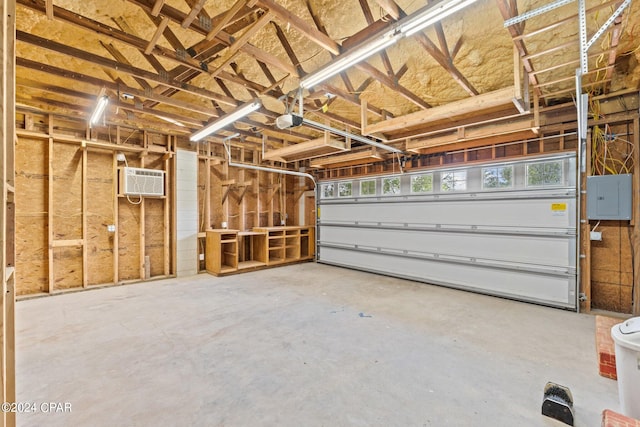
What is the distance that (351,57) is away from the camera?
7.95 feet

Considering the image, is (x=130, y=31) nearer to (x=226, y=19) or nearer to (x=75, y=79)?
(x=75, y=79)

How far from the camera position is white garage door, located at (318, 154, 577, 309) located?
162 inches

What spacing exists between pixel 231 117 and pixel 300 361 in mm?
3182

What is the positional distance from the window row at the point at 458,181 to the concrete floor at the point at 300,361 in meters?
1.93

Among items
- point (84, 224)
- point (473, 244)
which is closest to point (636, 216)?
point (473, 244)

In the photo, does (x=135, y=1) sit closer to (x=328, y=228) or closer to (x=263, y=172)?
(x=263, y=172)

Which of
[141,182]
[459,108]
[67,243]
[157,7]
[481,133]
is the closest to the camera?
[157,7]

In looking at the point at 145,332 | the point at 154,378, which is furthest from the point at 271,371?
the point at 145,332

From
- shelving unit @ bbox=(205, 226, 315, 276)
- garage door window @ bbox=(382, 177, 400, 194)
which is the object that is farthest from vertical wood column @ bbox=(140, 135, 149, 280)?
garage door window @ bbox=(382, 177, 400, 194)

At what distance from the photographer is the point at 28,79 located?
3287mm

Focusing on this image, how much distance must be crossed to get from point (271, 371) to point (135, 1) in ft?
10.0

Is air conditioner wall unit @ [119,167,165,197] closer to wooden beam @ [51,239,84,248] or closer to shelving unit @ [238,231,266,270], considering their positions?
wooden beam @ [51,239,84,248]

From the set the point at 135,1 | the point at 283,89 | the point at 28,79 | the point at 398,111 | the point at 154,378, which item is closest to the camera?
the point at 135,1

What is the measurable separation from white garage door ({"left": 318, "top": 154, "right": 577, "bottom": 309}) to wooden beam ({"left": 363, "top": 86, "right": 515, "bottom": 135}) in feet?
5.21
